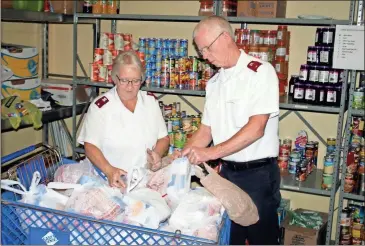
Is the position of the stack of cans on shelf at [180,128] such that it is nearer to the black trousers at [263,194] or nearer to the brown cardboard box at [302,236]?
the brown cardboard box at [302,236]

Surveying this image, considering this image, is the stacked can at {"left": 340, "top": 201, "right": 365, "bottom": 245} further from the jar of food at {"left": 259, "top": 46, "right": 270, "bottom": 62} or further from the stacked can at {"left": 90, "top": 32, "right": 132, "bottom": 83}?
the stacked can at {"left": 90, "top": 32, "right": 132, "bottom": 83}

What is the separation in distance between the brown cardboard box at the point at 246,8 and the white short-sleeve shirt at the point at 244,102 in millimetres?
1076

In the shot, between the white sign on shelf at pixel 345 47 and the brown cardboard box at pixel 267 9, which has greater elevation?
the brown cardboard box at pixel 267 9

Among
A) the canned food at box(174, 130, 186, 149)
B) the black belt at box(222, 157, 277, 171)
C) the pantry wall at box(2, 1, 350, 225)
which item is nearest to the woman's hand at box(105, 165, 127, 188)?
the black belt at box(222, 157, 277, 171)

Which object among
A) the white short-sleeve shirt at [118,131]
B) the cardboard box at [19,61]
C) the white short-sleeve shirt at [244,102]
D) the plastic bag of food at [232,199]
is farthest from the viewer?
the cardboard box at [19,61]

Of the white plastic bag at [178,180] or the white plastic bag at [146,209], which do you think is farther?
the white plastic bag at [178,180]

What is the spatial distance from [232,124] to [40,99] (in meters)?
2.07

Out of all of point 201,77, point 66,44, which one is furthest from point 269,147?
point 66,44

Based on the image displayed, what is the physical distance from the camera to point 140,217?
1.67 metres

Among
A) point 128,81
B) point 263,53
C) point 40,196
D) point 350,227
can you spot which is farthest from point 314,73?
point 40,196

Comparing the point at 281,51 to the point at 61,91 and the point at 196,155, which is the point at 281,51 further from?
the point at 61,91

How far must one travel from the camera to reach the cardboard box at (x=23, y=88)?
12.0 feet

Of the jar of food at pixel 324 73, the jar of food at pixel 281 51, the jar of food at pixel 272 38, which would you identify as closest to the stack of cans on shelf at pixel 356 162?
the jar of food at pixel 324 73

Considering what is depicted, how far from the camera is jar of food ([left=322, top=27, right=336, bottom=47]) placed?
3156 millimetres
